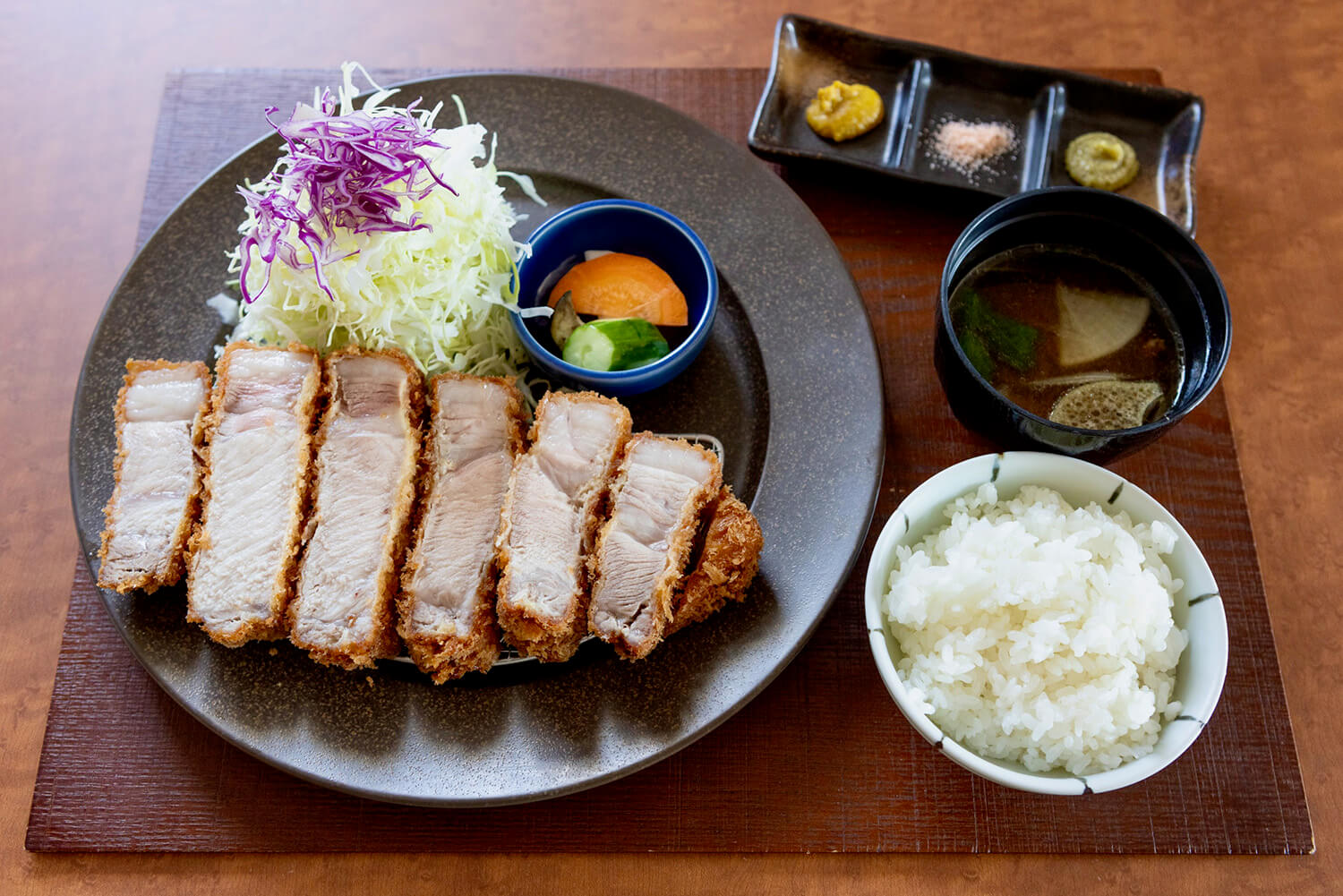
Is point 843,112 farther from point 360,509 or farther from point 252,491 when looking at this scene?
point 252,491

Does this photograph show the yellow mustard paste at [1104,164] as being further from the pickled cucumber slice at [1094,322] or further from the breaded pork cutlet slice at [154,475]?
the breaded pork cutlet slice at [154,475]

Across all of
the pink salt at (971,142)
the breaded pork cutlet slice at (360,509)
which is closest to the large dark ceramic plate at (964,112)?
the pink salt at (971,142)

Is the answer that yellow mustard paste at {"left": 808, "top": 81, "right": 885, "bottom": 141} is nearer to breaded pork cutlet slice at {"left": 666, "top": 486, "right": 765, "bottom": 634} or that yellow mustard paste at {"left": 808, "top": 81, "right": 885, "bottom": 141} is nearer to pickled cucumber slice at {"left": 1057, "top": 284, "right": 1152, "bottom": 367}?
pickled cucumber slice at {"left": 1057, "top": 284, "right": 1152, "bottom": 367}

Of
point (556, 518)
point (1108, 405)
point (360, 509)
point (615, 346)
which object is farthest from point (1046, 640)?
point (360, 509)

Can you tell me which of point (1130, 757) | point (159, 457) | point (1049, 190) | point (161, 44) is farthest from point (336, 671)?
point (161, 44)

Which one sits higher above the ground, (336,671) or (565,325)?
(565,325)

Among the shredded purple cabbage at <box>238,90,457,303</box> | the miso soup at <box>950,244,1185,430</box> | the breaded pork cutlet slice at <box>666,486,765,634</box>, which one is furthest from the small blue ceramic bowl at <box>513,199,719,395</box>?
the miso soup at <box>950,244,1185,430</box>

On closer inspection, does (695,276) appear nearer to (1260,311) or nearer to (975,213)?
(975,213)
